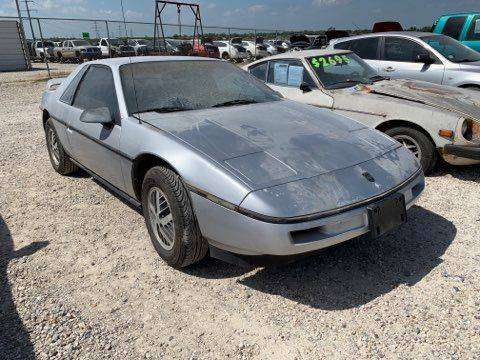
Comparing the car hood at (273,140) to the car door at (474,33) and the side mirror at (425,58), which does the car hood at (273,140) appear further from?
the car door at (474,33)

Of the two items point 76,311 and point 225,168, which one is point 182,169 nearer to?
point 225,168

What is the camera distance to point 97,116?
3.05 meters

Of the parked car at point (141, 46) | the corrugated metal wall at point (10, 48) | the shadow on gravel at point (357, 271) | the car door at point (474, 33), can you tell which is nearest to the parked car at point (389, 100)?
the shadow on gravel at point (357, 271)

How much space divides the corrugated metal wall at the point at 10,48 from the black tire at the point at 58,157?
806 inches

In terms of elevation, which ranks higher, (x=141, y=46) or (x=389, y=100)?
(x=389, y=100)

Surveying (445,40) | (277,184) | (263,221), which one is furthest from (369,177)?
(445,40)

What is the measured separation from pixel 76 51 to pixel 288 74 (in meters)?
25.6

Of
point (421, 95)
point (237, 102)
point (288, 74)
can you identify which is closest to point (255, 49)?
point (288, 74)

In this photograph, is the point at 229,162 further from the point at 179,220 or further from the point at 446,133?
the point at 446,133

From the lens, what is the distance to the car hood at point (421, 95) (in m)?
4.22

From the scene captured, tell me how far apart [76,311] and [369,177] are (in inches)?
78.6

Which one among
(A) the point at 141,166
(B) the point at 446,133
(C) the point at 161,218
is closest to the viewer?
(C) the point at 161,218

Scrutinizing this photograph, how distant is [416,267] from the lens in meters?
2.71

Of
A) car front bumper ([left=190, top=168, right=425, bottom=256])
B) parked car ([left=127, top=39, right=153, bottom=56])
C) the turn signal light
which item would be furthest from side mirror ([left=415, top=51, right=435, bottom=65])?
parked car ([left=127, top=39, right=153, bottom=56])
